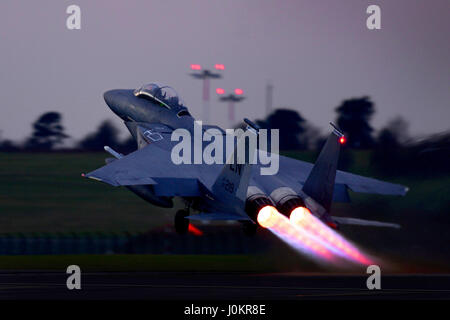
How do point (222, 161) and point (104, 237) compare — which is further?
point (104, 237)

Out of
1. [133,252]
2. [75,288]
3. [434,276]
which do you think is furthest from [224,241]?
[75,288]

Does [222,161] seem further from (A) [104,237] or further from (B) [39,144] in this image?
(B) [39,144]

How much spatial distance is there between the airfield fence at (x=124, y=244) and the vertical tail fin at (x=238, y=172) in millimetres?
10076

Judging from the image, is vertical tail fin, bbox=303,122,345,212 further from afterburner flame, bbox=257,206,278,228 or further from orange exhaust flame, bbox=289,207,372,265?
afterburner flame, bbox=257,206,278,228

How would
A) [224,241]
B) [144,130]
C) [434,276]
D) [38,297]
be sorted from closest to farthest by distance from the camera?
[38,297], [434,276], [144,130], [224,241]

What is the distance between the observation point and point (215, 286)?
28.8 metres

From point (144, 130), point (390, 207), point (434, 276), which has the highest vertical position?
point (144, 130)

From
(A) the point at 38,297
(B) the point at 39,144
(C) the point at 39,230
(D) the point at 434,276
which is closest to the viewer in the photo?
(A) the point at 38,297

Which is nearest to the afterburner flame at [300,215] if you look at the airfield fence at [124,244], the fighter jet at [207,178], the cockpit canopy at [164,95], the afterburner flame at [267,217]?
the fighter jet at [207,178]

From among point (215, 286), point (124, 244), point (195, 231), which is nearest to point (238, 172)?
point (215, 286)

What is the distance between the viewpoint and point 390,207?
118 feet

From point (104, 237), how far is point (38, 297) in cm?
1697

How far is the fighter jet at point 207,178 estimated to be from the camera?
94.9ft

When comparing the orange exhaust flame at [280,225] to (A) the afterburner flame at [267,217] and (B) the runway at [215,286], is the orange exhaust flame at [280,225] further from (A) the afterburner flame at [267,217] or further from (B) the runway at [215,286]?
(B) the runway at [215,286]
